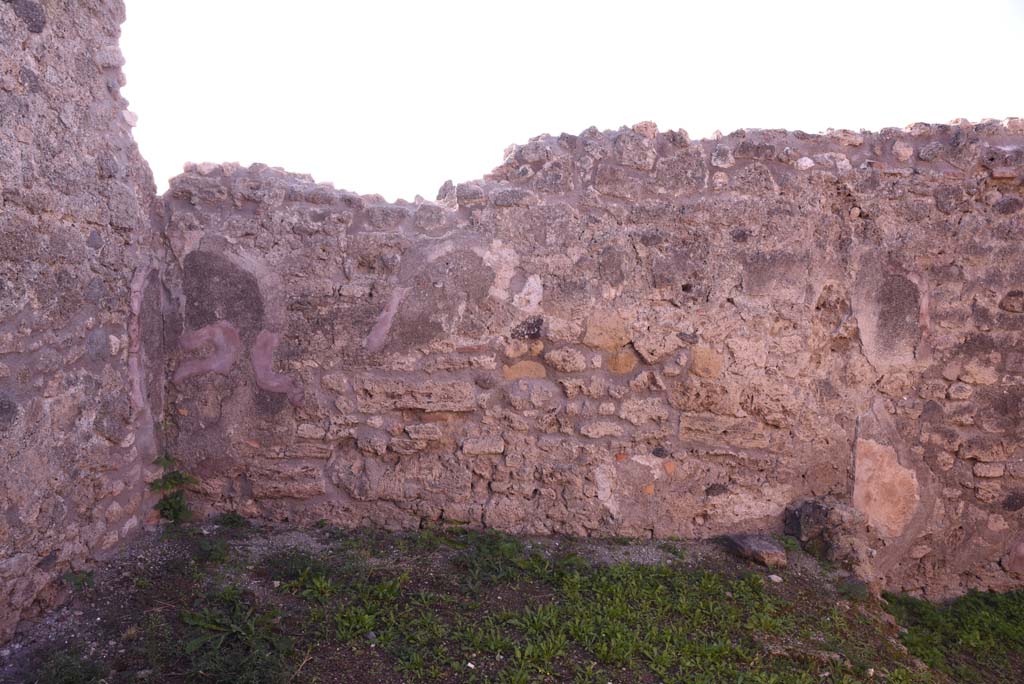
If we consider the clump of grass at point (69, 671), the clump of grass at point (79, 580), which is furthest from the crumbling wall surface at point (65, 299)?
the clump of grass at point (69, 671)

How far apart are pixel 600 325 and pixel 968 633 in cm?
216

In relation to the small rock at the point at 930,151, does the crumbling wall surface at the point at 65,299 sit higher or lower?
lower

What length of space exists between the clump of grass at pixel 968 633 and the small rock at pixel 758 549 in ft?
1.89

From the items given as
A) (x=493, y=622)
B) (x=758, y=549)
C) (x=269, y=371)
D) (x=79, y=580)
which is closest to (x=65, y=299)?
(x=269, y=371)

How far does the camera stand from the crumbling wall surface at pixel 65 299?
2352 millimetres

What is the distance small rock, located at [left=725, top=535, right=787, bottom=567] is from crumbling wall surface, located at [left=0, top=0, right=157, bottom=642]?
8.82 ft

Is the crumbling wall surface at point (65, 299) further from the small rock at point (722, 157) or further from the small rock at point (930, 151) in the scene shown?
the small rock at point (930, 151)

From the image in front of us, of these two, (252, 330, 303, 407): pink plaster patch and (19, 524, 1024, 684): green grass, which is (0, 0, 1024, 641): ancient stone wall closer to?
(252, 330, 303, 407): pink plaster patch

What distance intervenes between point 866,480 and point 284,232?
300 centimetres

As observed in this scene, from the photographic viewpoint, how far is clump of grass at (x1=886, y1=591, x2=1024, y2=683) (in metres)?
2.97

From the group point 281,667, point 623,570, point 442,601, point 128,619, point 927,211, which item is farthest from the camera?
point 927,211

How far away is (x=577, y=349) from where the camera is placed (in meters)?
3.38

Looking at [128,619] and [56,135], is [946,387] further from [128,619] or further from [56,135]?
[56,135]

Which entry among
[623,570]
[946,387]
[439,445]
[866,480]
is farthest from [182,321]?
[946,387]
